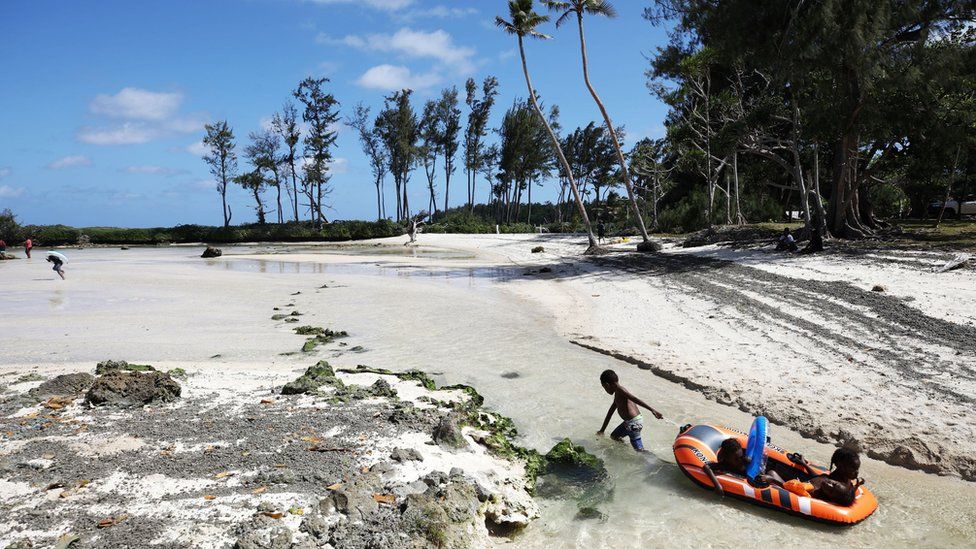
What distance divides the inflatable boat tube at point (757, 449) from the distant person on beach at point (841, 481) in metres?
0.47

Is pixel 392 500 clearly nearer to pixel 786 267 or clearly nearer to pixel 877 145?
pixel 786 267

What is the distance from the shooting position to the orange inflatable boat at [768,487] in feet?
16.7

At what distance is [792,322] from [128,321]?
15327mm

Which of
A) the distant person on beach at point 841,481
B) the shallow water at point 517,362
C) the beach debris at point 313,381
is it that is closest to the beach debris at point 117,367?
the shallow water at point 517,362

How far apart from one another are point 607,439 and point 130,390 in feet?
19.9

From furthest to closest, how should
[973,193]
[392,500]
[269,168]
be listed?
[269,168], [973,193], [392,500]

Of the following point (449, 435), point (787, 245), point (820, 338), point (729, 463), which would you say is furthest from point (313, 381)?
point (787, 245)

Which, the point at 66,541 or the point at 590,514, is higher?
the point at 66,541

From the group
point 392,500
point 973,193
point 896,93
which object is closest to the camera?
point 392,500

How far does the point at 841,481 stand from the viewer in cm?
527

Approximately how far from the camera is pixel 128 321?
13773mm

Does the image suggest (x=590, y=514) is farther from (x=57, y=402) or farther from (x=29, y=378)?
(x=29, y=378)

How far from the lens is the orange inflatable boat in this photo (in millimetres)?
5102

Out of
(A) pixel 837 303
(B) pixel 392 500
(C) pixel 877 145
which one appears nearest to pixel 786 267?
(A) pixel 837 303
